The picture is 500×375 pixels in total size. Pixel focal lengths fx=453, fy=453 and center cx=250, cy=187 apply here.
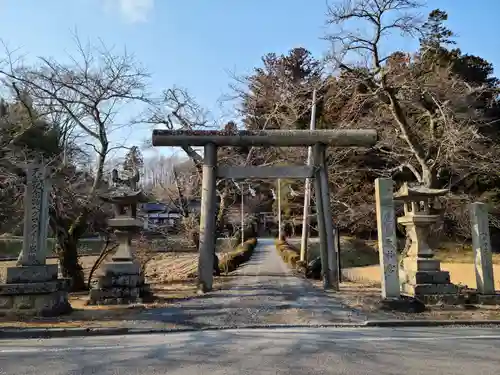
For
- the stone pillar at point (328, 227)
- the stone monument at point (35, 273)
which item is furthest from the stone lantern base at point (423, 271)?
the stone monument at point (35, 273)

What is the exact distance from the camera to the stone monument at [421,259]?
1123 cm

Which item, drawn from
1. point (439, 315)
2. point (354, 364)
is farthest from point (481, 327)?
point (354, 364)

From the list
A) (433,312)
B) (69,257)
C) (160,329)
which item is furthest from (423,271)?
(69,257)

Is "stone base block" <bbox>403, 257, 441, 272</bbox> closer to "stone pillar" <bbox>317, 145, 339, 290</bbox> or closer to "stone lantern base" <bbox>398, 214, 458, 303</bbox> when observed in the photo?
"stone lantern base" <bbox>398, 214, 458, 303</bbox>

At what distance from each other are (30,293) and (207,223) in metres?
5.33

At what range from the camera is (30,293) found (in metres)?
10.1

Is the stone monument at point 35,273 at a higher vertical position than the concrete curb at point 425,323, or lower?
higher

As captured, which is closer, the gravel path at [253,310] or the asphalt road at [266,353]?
the asphalt road at [266,353]

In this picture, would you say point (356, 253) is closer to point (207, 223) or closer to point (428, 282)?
point (207, 223)

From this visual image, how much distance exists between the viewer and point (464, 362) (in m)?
5.75

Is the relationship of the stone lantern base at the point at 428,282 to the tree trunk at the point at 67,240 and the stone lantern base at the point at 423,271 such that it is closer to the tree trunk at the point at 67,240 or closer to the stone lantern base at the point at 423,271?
the stone lantern base at the point at 423,271

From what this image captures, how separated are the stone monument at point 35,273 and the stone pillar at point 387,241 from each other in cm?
747

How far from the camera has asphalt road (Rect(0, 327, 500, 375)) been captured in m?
5.46

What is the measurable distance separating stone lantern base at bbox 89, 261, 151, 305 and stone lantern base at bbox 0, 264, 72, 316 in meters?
1.53
